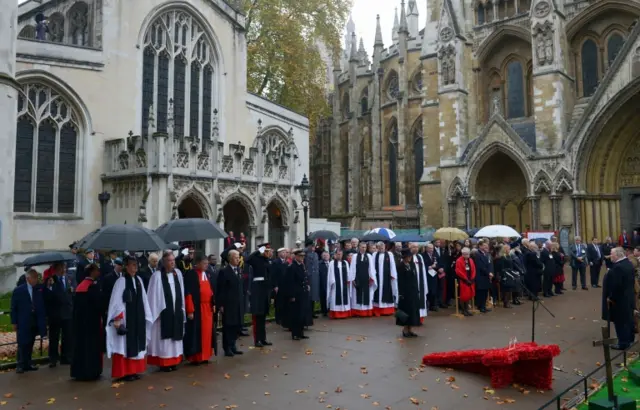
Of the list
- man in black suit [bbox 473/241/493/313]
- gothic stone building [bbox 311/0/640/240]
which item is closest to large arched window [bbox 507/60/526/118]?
gothic stone building [bbox 311/0/640/240]

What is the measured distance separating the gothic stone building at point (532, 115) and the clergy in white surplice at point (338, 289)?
1534cm

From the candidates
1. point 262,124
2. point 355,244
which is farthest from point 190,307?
point 262,124

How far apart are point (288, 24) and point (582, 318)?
25.6 m

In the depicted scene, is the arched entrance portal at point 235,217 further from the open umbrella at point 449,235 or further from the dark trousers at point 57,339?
the dark trousers at point 57,339

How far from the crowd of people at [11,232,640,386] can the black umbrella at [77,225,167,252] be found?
9.6 inches

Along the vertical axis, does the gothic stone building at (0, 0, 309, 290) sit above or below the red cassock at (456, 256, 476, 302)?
above

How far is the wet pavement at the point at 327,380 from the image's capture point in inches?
249

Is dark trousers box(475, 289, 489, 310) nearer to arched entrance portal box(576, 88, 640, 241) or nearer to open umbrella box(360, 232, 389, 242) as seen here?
open umbrella box(360, 232, 389, 242)

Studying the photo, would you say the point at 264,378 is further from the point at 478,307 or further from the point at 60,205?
the point at 60,205

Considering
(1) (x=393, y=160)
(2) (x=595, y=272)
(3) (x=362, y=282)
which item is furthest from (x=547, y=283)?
(1) (x=393, y=160)

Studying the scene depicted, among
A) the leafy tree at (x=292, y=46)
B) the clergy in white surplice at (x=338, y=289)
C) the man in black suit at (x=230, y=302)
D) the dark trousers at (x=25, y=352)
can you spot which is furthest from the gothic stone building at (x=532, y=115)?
the dark trousers at (x=25, y=352)

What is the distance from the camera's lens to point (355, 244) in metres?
14.3

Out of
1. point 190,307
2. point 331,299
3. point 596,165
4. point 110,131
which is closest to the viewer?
point 190,307

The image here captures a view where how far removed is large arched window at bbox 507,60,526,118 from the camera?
92.8 ft
